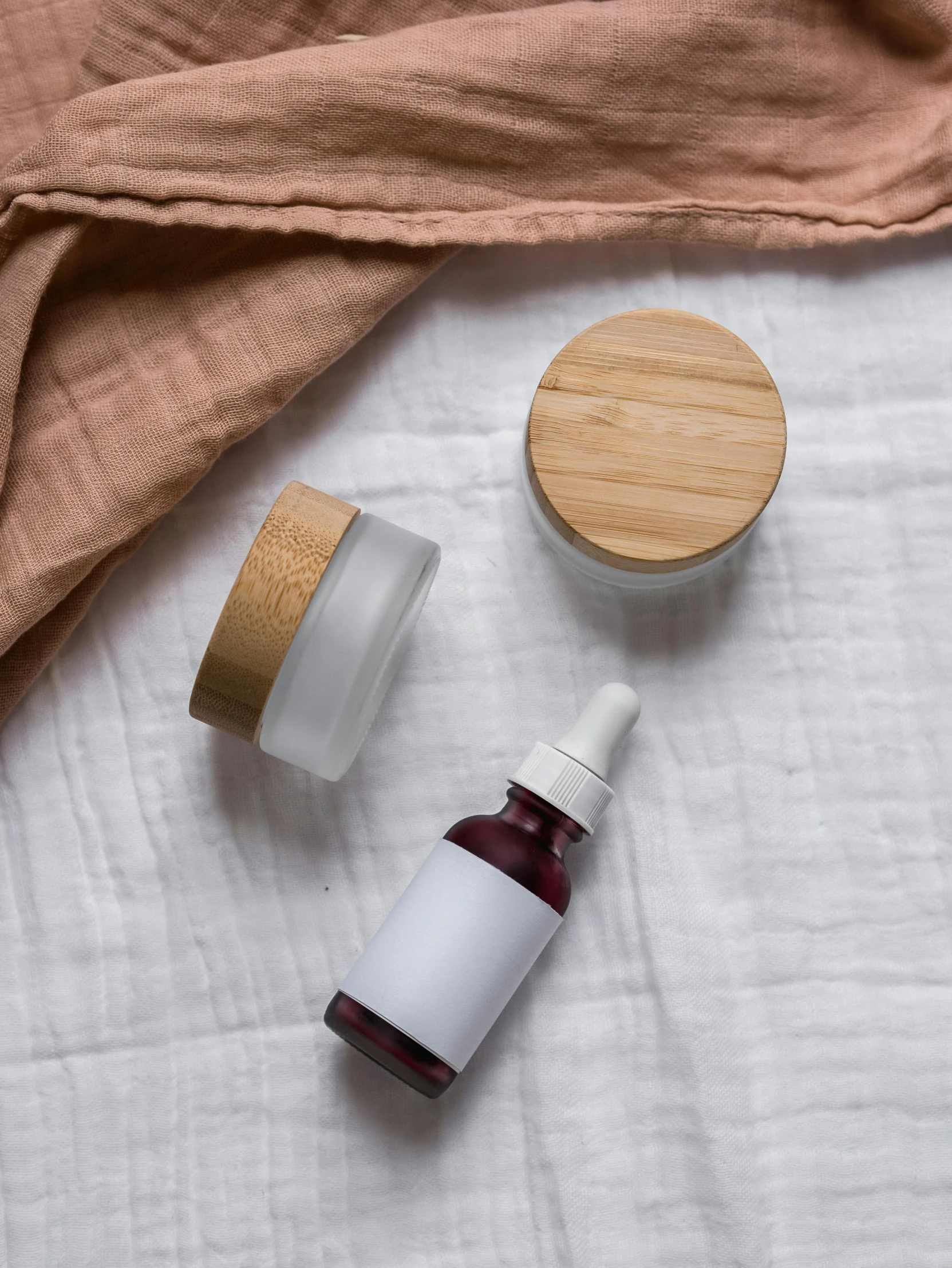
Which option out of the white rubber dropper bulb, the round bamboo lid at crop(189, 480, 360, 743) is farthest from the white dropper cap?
the round bamboo lid at crop(189, 480, 360, 743)

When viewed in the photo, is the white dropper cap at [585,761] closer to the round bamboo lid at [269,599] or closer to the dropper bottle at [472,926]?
the dropper bottle at [472,926]

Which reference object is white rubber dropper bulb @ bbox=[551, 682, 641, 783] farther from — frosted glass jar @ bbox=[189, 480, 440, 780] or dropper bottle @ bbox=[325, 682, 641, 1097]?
frosted glass jar @ bbox=[189, 480, 440, 780]

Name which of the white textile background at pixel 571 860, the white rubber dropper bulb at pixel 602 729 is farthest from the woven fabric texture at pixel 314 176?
the white rubber dropper bulb at pixel 602 729

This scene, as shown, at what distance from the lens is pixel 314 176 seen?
0.50 meters

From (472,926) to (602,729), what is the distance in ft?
0.36

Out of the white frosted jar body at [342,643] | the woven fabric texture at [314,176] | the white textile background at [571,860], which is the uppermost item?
the woven fabric texture at [314,176]

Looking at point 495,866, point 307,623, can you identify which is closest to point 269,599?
point 307,623

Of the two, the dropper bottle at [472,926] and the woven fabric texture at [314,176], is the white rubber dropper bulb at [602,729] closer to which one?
the dropper bottle at [472,926]

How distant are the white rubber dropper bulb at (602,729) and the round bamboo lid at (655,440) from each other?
6cm

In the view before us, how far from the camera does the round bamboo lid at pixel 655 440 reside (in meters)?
0.48

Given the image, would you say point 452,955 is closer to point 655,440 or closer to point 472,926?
point 472,926

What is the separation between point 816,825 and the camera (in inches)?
20.6

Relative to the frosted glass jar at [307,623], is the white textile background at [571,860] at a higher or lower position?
lower

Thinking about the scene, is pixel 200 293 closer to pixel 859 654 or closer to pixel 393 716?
pixel 393 716
